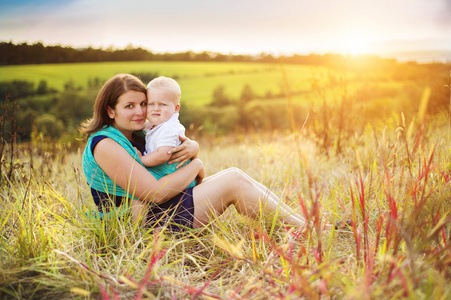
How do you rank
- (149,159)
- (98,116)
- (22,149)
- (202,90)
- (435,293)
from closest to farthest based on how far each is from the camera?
1. (435,293)
2. (149,159)
3. (98,116)
4. (22,149)
5. (202,90)

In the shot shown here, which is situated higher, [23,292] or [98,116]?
[98,116]

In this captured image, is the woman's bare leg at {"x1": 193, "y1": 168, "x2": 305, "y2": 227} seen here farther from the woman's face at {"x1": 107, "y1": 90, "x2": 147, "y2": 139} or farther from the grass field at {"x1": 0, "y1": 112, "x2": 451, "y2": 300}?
the woman's face at {"x1": 107, "y1": 90, "x2": 147, "y2": 139}

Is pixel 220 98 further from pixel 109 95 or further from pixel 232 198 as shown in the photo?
pixel 232 198

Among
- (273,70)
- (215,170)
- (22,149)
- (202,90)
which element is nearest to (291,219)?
(215,170)

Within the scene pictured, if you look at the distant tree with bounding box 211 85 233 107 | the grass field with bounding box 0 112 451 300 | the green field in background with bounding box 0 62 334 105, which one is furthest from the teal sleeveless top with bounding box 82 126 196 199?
the distant tree with bounding box 211 85 233 107

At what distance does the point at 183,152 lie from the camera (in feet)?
7.57

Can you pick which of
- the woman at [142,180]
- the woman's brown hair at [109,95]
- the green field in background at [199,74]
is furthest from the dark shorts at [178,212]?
the green field in background at [199,74]

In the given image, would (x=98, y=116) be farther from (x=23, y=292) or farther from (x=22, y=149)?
(x=22, y=149)

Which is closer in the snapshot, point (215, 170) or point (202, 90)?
point (215, 170)

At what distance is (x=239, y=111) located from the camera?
23.9 metres

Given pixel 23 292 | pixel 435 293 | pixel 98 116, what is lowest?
pixel 23 292

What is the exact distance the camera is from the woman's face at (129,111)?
2393 millimetres

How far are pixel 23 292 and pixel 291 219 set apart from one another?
1707 mm

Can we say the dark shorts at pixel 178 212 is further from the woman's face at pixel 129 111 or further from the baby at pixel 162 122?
the woman's face at pixel 129 111
